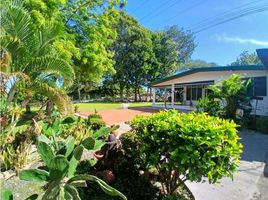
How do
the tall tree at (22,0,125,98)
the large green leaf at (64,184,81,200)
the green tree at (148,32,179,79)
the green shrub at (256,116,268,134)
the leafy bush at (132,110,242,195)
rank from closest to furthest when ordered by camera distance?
the large green leaf at (64,184,81,200) → the leafy bush at (132,110,242,195) → the green shrub at (256,116,268,134) → the tall tree at (22,0,125,98) → the green tree at (148,32,179,79)

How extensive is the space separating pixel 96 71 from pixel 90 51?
1478mm

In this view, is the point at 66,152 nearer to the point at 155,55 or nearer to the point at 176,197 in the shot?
the point at 176,197

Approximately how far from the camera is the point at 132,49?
4212 cm

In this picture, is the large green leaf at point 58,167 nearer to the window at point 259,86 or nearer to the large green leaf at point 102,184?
the large green leaf at point 102,184

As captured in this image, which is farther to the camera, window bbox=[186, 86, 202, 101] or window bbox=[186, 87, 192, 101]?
window bbox=[186, 87, 192, 101]

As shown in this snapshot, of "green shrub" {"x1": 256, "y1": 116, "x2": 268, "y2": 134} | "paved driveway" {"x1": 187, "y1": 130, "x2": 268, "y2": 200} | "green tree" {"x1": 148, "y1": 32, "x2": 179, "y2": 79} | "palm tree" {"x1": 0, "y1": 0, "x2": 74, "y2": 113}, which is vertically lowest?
"paved driveway" {"x1": 187, "y1": 130, "x2": 268, "y2": 200}

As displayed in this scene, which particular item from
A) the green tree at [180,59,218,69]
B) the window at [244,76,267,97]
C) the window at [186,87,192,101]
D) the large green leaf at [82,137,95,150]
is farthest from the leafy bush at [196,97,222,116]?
the green tree at [180,59,218,69]

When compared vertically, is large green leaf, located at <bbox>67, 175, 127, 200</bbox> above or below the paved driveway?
above

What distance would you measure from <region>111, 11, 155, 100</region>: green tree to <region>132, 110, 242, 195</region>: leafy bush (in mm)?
37960

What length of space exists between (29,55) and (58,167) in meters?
4.01

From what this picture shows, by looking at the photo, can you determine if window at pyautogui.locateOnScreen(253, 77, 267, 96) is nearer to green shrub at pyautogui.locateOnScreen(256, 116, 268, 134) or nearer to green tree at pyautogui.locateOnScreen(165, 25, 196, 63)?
green shrub at pyautogui.locateOnScreen(256, 116, 268, 134)

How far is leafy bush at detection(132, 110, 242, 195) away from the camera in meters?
3.62

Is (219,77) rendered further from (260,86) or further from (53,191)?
(53,191)

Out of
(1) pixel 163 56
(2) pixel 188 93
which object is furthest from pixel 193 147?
(1) pixel 163 56
